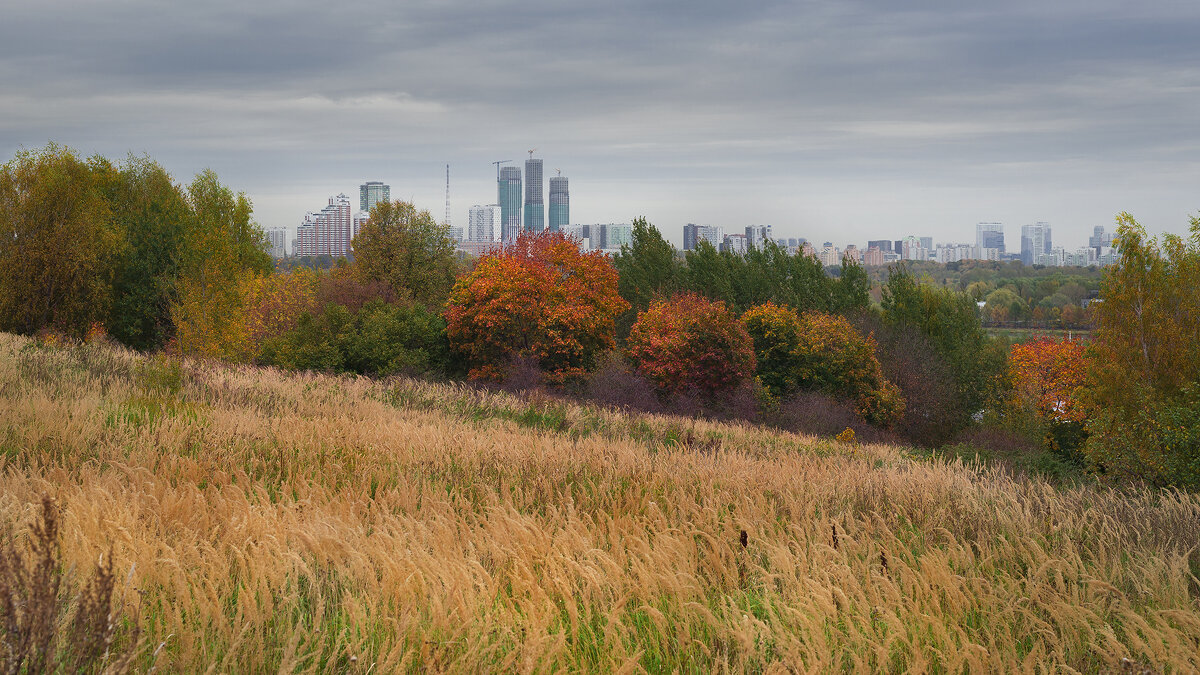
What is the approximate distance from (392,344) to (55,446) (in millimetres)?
25366

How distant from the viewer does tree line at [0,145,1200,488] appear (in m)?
28.2

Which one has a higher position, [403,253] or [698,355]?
[403,253]

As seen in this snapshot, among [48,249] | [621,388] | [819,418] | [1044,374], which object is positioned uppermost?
[48,249]

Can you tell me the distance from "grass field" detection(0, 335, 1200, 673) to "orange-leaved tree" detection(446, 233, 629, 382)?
24888 millimetres

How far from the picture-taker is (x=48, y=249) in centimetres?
3453

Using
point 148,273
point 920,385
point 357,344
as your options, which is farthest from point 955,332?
point 148,273

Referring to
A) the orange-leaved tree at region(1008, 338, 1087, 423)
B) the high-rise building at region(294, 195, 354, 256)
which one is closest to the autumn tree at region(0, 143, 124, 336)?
the orange-leaved tree at region(1008, 338, 1087, 423)

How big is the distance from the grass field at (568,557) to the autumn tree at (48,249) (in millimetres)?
31550

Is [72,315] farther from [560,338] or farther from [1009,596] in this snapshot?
[1009,596]

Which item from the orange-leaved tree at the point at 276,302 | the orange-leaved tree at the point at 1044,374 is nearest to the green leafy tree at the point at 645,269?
the orange-leaved tree at the point at 276,302

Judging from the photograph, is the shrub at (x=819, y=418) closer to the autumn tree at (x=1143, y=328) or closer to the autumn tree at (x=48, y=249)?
the autumn tree at (x=1143, y=328)

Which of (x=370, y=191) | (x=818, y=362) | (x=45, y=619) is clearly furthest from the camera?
(x=370, y=191)

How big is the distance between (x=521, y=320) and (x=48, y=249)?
20.8 metres

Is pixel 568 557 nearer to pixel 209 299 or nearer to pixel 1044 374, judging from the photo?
pixel 209 299
